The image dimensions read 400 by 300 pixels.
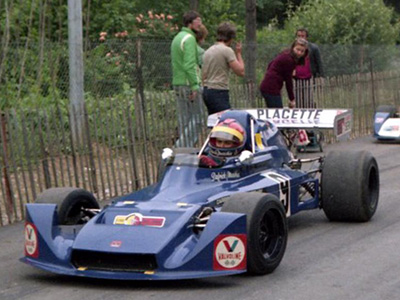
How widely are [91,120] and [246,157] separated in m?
3.86

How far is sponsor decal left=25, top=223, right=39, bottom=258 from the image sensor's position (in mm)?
8711

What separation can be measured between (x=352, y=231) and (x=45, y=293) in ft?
11.8

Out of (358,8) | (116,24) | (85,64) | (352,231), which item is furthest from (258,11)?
(352,231)

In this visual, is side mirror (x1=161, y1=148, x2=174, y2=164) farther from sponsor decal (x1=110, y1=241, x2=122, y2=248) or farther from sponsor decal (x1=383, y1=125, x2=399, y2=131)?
sponsor decal (x1=383, y1=125, x2=399, y2=131)

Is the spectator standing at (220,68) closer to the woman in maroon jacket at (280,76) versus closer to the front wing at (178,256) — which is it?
the woman in maroon jacket at (280,76)

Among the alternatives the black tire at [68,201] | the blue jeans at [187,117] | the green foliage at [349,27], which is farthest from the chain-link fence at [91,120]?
the green foliage at [349,27]

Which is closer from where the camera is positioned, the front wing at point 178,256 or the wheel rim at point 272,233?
the front wing at point 178,256

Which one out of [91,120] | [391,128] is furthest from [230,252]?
[391,128]

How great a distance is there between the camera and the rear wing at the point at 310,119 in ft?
39.0

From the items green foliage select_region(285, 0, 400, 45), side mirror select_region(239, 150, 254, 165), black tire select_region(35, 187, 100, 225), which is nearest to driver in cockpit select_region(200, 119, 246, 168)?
side mirror select_region(239, 150, 254, 165)

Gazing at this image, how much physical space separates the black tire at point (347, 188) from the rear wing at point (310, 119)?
0.92 meters

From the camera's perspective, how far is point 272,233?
8.91m

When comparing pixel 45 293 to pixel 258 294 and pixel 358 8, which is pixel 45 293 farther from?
pixel 358 8

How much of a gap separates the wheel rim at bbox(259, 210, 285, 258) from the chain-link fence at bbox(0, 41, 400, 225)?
3902 mm
